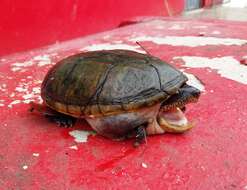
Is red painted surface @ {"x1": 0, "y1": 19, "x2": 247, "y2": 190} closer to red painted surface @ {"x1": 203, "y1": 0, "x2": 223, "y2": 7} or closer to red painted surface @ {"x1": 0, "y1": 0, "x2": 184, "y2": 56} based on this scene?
red painted surface @ {"x1": 0, "y1": 0, "x2": 184, "y2": 56}

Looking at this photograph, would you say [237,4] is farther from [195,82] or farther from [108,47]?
[195,82]

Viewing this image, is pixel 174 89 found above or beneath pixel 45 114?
above

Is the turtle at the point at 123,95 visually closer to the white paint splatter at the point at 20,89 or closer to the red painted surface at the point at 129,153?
the red painted surface at the point at 129,153

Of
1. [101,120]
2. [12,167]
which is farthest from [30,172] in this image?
[101,120]

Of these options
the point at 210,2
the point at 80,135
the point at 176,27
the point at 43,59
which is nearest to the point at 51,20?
the point at 43,59

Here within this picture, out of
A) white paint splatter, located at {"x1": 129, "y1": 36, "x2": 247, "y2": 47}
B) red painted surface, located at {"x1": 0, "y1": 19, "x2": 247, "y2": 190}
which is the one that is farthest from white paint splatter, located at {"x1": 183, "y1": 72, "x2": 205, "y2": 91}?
white paint splatter, located at {"x1": 129, "y1": 36, "x2": 247, "y2": 47}

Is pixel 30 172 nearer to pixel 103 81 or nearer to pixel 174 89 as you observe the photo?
pixel 103 81

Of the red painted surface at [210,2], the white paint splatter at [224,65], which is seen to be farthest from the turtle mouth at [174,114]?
the red painted surface at [210,2]
